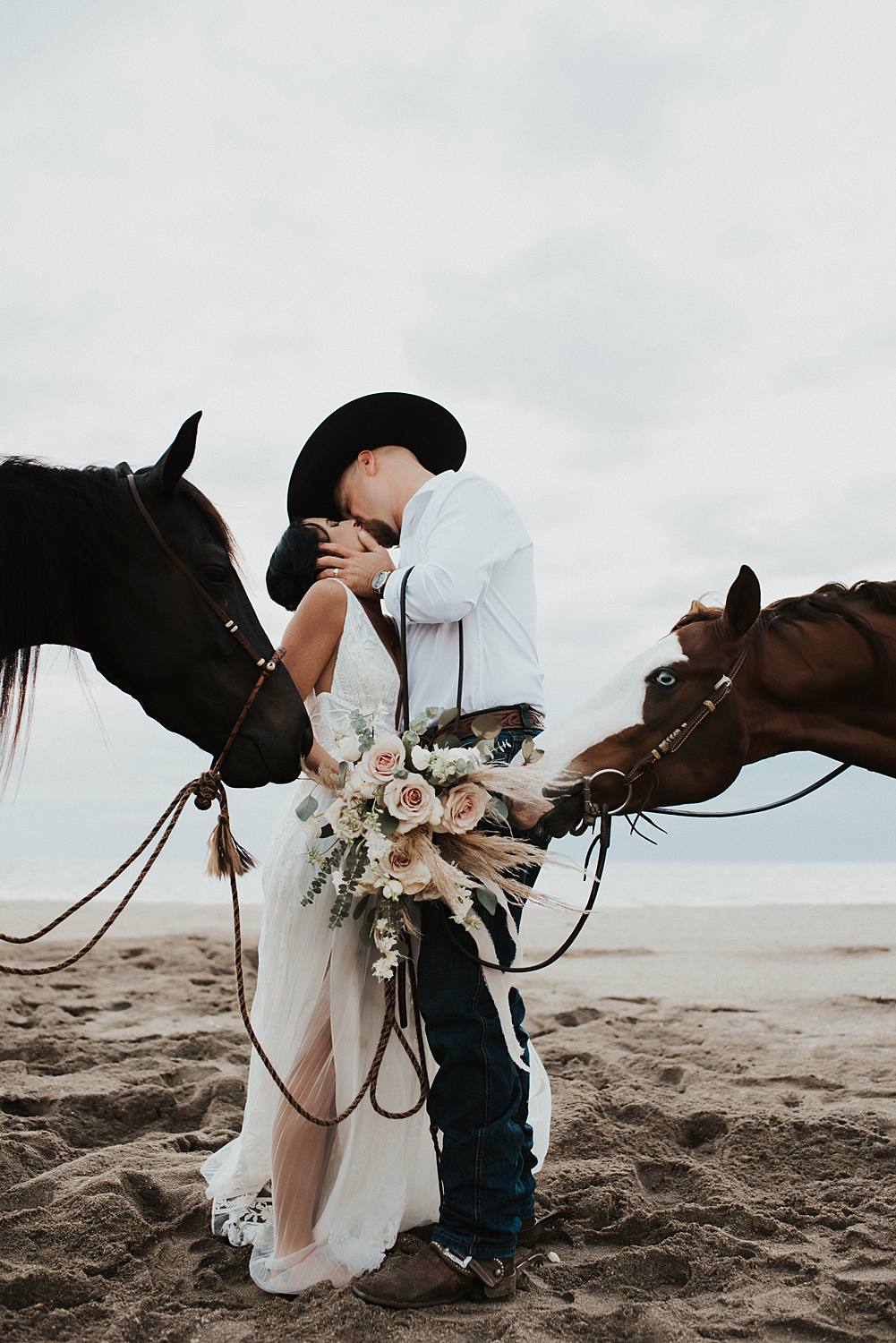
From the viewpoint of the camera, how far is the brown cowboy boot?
2236 mm

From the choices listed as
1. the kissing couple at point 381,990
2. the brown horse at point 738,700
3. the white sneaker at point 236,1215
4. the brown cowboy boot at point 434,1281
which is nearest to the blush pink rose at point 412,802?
the kissing couple at point 381,990

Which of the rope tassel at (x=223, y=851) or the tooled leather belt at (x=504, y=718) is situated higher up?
the tooled leather belt at (x=504, y=718)

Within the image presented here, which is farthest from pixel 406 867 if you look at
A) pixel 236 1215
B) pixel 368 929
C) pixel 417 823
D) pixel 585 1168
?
pixel 585 1168

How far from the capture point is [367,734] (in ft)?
7.41

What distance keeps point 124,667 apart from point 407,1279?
1479 mm

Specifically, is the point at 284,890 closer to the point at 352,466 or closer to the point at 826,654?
the point at 352,466

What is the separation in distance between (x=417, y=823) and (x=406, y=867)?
106 millimetres

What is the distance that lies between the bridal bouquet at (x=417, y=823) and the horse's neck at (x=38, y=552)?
26.8 inches

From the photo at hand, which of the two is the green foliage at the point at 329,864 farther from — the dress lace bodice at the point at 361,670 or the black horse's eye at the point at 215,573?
the black horse's eye at the point at 215,573

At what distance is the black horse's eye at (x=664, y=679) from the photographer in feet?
8.96

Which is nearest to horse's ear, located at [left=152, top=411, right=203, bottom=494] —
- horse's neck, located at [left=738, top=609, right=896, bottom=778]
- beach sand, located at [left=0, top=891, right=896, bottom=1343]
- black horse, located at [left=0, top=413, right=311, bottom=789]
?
black horse, located at [left=0, top=413, right=311, bottom=789]

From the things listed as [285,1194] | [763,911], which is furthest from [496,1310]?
[763,911]

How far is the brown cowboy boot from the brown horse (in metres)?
1.02

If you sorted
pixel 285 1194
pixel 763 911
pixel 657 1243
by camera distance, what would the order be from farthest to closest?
1. pixel 763 911
2. pixel 657 1243
3. pixel 285 1194
